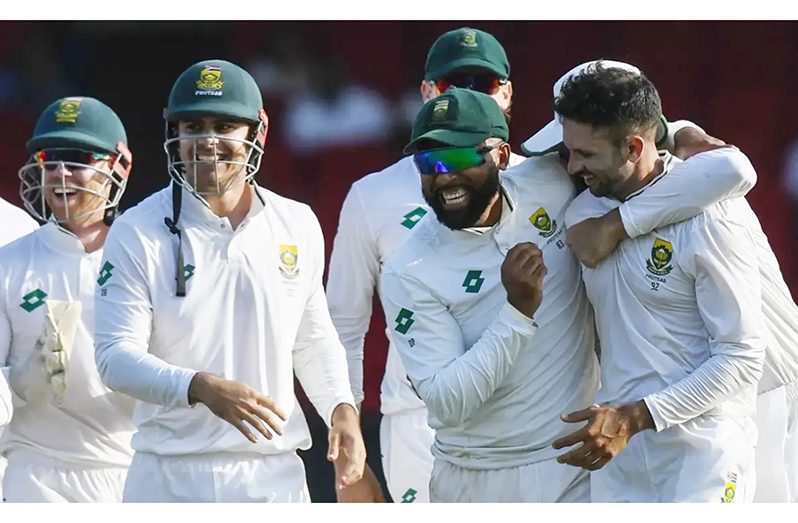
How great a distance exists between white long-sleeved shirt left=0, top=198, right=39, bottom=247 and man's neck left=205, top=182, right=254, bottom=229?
3.47ft

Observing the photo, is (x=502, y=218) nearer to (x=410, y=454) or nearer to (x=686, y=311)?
(x=686, y=311)

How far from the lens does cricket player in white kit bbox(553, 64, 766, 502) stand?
329cm

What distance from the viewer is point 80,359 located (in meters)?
4.18

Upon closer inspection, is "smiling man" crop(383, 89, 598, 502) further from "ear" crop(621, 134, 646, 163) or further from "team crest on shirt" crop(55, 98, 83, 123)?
"team crest on shirt" crop(55, 98, 83, 123)

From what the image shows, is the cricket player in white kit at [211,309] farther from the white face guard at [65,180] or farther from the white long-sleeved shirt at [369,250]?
the white long-sleeved shirt at [369,250]

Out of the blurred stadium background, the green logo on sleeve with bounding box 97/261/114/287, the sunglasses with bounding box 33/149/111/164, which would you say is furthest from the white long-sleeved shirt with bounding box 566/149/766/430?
the blurred stadium background

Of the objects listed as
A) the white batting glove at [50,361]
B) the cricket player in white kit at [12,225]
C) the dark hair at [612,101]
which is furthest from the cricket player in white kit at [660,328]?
the cricket player in white kit at [12,225]

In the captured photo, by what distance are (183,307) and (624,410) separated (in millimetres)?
996

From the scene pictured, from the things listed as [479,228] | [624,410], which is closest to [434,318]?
A: [479,228]

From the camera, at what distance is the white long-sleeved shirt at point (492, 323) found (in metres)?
3.47

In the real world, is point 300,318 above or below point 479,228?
below

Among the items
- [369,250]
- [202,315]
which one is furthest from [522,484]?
[369,250]

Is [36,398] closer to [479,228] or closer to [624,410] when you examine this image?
[479,228]

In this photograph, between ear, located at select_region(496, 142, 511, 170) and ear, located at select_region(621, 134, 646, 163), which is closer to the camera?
Answer: ear, located at select_region(621, 134, 646, 163)
